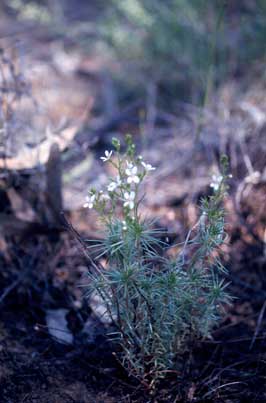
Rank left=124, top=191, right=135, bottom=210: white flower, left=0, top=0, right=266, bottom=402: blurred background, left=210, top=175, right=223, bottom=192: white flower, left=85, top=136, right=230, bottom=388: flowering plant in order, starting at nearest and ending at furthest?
left=124, top=191, right=135, bottom=210: white flower
left=85, top=136, right=230, bottom=388: flowering plant
left=210, top=175, right=223, bottom=192: white flower
left=0, top=0, right=266, bottom=402: blurred background

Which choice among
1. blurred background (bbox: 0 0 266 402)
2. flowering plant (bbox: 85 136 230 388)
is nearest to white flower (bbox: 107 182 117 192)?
flowering plant (bbox: 85 136 230 388)

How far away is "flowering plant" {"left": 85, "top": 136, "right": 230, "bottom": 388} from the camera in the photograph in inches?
72.0

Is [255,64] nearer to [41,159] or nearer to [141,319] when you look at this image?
[41,159]

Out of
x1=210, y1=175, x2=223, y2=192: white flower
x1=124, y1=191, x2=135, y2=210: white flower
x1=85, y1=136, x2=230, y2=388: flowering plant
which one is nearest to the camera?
x1=124, y1=191, x2=135, y2=210: white flower

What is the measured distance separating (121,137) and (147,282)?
3.27m

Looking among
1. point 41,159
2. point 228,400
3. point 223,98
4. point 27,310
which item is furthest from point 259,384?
point 223,98

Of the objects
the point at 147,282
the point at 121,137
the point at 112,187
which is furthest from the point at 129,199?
the point at 121,137

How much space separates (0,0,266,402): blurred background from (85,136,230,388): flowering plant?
191mm

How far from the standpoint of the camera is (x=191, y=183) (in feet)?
12.3

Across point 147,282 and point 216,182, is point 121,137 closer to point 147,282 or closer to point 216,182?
point 216,182

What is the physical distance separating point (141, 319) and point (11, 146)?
1368 mm

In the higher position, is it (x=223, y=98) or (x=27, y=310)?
(x=223, y=98)

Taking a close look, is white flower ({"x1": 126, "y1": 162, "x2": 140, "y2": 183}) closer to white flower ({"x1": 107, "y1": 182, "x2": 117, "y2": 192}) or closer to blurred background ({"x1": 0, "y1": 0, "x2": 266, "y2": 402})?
white flower ({"x1": 107, "y1": 182, "x2": 117, "y2": 192})

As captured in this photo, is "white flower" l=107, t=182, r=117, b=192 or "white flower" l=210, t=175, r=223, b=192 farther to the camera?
"white flower" l=210, t=175, r=223, b=192
